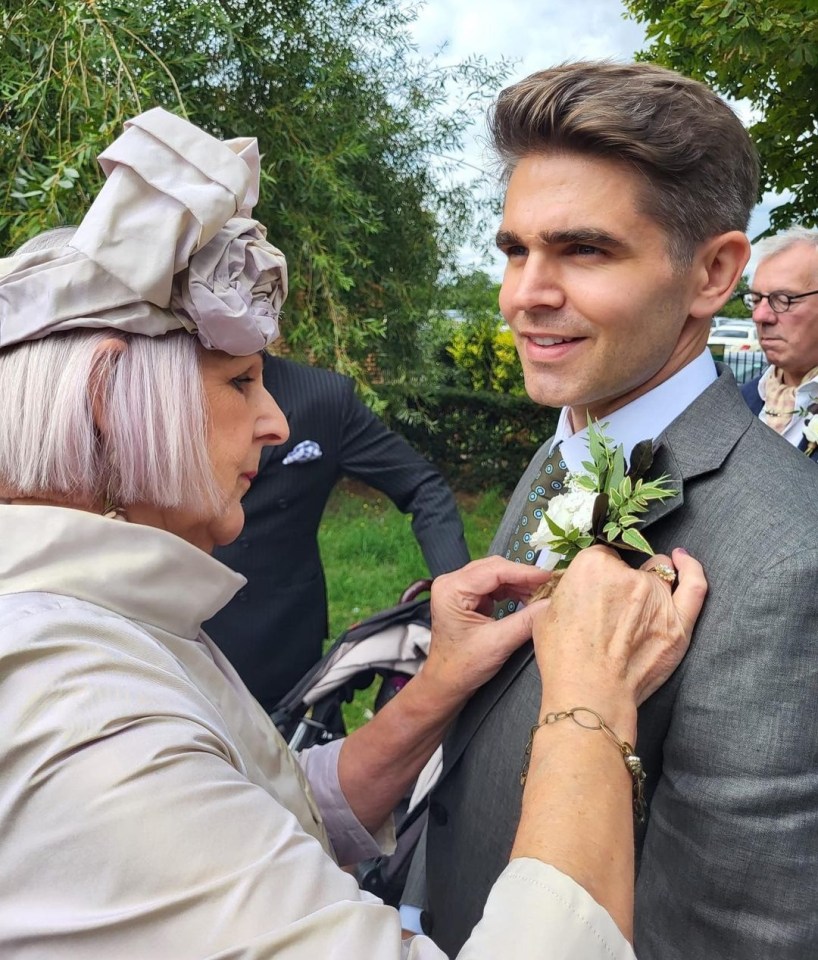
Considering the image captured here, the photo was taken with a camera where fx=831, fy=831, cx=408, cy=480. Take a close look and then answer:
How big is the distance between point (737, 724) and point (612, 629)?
0.26 meters

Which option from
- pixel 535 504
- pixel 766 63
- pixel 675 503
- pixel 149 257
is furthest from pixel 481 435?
pixel 149 257

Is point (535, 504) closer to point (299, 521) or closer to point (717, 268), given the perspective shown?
point (717, 268)

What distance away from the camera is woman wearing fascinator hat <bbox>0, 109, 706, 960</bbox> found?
3.15 ft

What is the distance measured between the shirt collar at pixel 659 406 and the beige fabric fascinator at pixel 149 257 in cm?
80

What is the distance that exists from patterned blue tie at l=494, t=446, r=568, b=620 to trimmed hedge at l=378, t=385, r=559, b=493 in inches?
354

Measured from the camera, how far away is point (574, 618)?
1.37m

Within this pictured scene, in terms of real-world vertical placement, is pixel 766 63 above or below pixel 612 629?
above

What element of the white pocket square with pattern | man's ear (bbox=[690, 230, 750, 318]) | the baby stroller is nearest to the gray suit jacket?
man's ear (bbox=[690, 230, 750, 318])

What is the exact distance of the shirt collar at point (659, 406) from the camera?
1728 mm

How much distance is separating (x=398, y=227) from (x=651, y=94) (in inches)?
225

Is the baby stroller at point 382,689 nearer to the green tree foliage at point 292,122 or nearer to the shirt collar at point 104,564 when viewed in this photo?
the shirt collar at point 104,564

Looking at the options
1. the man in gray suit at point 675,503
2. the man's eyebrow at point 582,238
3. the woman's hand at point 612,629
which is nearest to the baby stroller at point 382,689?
the man in gray suit at point 675,503

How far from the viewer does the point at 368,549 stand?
332 inches

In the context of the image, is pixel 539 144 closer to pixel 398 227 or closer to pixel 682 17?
pixel 682 17
